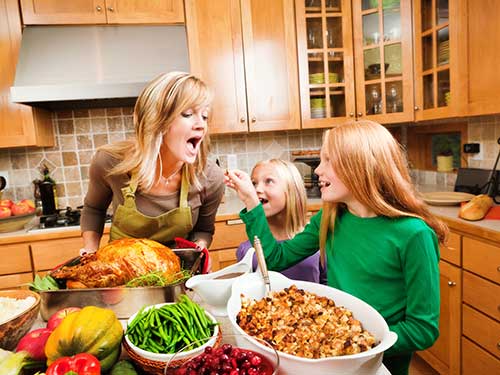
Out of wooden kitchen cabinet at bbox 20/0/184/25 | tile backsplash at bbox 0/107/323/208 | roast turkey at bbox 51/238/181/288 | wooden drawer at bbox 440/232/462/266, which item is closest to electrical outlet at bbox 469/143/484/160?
wooden drawer at bbox 440/232/462/266

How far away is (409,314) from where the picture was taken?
0.88 m

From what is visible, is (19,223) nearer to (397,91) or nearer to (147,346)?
(147,346)

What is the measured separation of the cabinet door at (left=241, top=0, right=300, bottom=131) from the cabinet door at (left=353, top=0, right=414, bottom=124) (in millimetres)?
435

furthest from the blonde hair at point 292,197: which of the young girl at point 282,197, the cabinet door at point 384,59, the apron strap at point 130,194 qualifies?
the cabinet door at point 384,59

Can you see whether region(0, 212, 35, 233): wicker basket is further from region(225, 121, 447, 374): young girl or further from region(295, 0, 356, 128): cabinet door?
region(225, 121, 447, 374): young girl

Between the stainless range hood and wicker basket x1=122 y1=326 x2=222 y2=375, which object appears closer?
wicker basket x1=122 y1=326 x2=222 y2=375

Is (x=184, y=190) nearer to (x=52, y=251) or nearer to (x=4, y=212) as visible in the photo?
(x=52, y=251)

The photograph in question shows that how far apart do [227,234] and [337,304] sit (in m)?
1.68

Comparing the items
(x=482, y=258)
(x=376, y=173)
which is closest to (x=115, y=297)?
(x=376, y=173)

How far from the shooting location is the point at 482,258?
5.67 feet

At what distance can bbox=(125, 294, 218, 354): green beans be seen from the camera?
67 cm

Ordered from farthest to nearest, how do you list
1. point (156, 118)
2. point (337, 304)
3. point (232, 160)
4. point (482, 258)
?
A: point (232, 160)
point (482, 258)
point (156, 118)
point (337, 304)

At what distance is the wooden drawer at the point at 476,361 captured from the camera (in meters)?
1.72

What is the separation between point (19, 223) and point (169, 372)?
211cm
